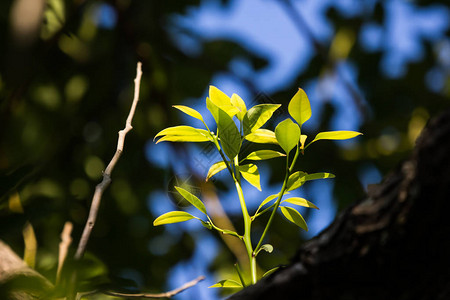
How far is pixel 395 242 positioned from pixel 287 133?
0.53 feet

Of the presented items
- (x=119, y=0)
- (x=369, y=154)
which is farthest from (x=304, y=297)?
(x=119, y=0)

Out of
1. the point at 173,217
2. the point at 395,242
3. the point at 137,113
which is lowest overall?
the point at 395,242

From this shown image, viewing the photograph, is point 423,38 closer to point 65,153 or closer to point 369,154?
point 369,154

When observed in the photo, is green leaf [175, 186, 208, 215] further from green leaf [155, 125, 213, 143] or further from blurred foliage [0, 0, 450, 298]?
blurred foliage [0, 0, 450, 298]

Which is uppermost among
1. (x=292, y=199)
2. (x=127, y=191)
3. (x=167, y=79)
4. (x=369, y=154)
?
(x=167, y=79)

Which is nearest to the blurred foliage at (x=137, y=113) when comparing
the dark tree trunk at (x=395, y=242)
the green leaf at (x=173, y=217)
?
the green leaf at (x=173, y=217)

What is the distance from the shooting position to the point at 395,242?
0.31 m

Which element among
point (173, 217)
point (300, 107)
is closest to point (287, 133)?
point (300, 107)

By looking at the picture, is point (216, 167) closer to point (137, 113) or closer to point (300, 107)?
point (300, 107)

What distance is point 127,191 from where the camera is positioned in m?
1.52

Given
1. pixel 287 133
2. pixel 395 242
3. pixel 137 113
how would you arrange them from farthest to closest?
pixel 137 113 → pixel 287 133 → pixel 395 242

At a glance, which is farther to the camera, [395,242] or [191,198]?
[191,198]

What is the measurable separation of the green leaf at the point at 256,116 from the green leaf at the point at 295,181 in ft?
0.22

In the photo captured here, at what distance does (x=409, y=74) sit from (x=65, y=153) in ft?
4.33
